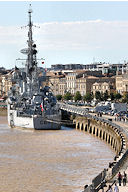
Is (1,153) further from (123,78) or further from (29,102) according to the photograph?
(123,78)

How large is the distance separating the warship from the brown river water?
527 cm

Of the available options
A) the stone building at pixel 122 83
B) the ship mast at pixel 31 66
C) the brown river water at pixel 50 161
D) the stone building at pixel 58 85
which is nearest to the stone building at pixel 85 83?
the stone building at pixel 58 85

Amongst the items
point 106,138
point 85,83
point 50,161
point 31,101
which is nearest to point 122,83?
point 85,83

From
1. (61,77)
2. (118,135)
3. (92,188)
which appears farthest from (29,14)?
(61,77)

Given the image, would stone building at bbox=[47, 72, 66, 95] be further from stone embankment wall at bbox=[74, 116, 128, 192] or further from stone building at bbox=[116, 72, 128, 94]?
stone embankment wall at bbox=[74, 116, 128, 192]

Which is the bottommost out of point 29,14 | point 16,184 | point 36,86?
point 16,184

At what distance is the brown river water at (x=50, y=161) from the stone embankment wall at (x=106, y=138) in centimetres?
98

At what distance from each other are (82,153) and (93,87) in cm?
9626

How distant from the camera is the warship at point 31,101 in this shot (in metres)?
70.1

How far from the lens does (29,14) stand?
8244 cm

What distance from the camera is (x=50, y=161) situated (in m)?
43.8

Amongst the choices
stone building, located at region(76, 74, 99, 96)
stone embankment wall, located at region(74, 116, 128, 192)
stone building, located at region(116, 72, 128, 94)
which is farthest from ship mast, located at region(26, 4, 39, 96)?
stone building, located at region(76, 74, 99, 96)

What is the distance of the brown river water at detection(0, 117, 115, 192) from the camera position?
34.9 metres

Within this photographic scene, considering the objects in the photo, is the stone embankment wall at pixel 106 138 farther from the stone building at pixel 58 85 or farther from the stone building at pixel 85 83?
the stone building at pixel 58 85
